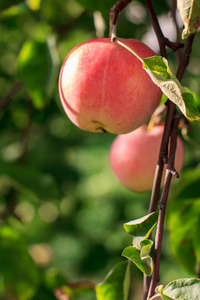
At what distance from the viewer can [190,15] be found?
1.57 ft

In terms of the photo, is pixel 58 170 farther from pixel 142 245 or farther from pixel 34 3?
pixel 142 245

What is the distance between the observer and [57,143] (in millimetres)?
1940

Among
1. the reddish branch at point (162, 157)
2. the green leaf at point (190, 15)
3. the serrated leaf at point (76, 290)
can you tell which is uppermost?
the green leaf at point (190, 15)

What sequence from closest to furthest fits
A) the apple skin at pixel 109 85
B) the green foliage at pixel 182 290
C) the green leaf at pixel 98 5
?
the green foliage at pixel 182 290, the apple skin at pixel 109 85, the green leaf at pixel 98 5

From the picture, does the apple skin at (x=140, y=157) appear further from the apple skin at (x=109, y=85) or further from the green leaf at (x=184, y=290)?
the green leaf at (x=184, y=290)

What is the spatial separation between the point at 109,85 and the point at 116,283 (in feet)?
0.89

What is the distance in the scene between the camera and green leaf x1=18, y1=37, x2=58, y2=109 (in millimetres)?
1048

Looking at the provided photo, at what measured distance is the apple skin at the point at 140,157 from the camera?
888 millimetres

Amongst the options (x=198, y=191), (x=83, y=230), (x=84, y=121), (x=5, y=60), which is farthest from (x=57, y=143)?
(x=84, y=121)

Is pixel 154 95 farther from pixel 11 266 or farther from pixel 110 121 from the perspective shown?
pixel 11 266

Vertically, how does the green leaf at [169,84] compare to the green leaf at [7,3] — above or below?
below

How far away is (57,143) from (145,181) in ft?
3.50

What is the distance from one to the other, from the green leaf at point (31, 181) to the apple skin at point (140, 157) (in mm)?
246

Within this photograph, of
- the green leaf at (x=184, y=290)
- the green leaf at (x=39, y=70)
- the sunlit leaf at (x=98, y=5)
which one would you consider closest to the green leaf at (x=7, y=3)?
the green leaf at (x=39, y=70)
